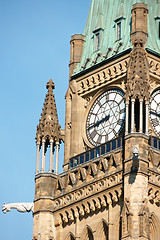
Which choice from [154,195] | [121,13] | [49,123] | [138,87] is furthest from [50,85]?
[154,195]

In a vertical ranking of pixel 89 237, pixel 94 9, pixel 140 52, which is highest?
pixel 94 9

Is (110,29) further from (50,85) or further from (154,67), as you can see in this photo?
(50,85)

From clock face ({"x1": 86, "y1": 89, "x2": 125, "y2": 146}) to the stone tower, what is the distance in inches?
2.2

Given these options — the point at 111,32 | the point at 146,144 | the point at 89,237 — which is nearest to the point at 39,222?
the point at 89,237

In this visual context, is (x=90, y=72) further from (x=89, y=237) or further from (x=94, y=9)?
(x=89, y=237)

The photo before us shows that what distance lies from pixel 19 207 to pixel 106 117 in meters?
5.76

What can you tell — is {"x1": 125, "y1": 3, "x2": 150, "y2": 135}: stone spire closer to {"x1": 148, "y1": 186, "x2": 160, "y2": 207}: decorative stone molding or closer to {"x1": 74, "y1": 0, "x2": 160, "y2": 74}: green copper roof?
{"x1": 74, "y1": 0, "x2": 160, "y2": 74}: green copper roof

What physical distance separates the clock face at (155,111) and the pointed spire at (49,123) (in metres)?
4.54

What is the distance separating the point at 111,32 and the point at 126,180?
957 cm

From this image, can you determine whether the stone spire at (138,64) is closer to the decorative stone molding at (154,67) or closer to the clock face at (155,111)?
the decorative stone molding at (154,67)

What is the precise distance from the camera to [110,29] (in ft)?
202

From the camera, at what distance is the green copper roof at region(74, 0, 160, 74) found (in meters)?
60.1

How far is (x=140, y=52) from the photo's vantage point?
5716 cm

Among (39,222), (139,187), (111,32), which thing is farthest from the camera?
(111,32)
